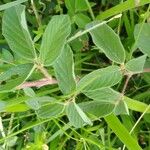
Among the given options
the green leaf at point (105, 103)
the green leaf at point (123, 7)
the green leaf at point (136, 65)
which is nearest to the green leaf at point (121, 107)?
the green leaf at point (105, 103)

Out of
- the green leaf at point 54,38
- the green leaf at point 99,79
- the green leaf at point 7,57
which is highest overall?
the green leaf at point 54,38

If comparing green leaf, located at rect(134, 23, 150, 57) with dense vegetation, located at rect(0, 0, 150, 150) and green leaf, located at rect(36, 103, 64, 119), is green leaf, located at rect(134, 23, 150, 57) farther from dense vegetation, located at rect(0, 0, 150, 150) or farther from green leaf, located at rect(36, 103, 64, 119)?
green leaf, located at rect(36, 103, 64, 119)

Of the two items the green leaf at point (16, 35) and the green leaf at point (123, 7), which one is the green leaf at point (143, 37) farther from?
the green leaf at point (16, 35)

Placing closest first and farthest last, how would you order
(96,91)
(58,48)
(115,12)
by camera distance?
(58,48)
(96,91)
(115,12)

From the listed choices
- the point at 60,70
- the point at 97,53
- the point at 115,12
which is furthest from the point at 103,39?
the point at 97,53

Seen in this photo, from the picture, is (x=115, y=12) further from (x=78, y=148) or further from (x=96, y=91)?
(x=78, y=148)

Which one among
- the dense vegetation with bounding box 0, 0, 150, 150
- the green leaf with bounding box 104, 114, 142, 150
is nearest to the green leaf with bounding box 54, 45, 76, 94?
the dense vegetation with bounding box 0, 0, 150, 150
